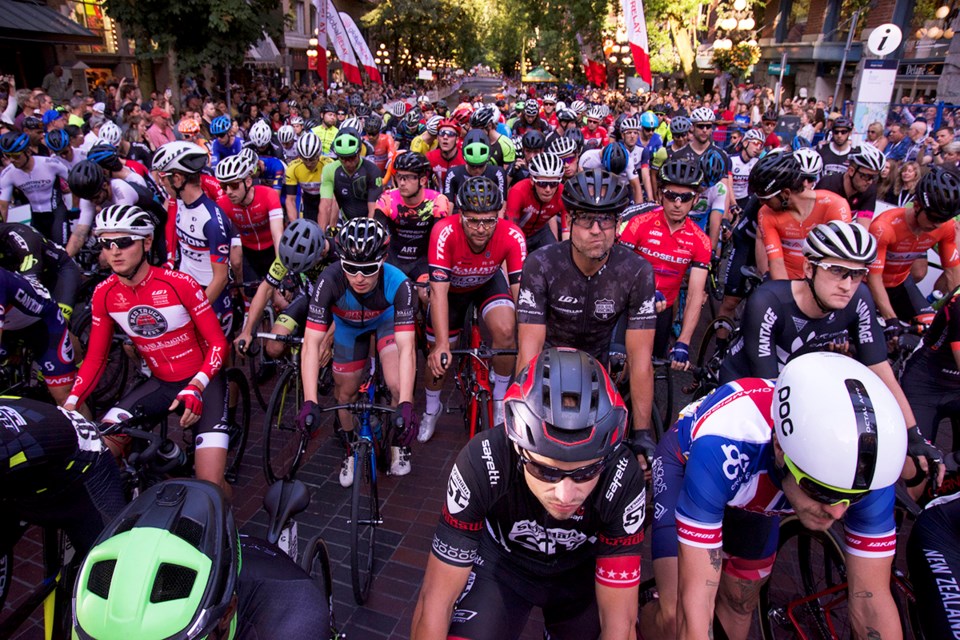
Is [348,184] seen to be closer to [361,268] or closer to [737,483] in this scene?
[361,268]

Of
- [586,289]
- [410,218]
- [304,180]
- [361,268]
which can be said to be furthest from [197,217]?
[586,289]

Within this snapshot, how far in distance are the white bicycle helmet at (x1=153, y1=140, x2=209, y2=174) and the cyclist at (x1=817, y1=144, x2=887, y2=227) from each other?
21.9ft

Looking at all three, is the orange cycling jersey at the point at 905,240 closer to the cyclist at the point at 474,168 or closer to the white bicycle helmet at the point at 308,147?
the cyclist at the point at 474,168

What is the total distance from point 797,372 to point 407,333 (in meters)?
2.83

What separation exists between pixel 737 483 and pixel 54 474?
122 inches

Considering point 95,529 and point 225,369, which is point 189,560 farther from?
point 225,369

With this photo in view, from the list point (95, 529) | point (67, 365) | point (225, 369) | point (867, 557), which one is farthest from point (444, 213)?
point (867, 557)

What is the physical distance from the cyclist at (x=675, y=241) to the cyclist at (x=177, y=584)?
157 inches

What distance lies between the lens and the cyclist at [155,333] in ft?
13.2

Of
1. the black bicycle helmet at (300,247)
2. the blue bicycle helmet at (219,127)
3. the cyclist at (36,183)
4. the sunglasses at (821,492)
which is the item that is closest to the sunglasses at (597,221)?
the sunglasses at (821,492)

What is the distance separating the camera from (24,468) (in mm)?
2756

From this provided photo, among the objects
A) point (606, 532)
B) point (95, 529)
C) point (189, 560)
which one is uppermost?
point (189, 560)

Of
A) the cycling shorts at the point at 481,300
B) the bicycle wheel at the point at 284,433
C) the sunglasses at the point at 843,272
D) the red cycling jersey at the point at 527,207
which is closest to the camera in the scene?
the sunglasses at the point at 843,272

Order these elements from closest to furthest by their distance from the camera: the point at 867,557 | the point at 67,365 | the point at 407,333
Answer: the point at 867,557
the point at 407,333
the point at 67,365
